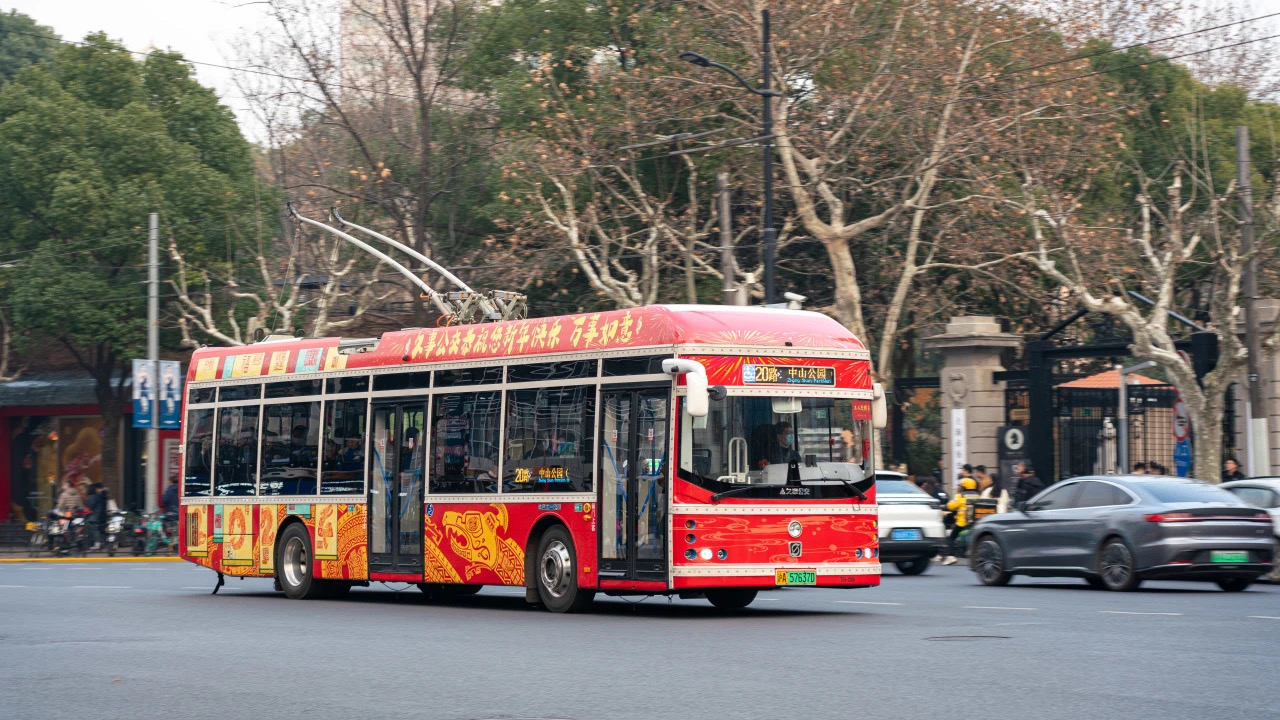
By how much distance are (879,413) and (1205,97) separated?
2437cm

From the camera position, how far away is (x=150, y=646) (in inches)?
563

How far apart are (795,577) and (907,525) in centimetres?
916

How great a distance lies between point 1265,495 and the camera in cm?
2203

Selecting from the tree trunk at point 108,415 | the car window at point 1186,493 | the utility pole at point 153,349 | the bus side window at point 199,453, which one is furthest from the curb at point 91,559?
the car window at point 1186,493

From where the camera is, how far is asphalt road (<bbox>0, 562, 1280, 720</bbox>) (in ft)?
32.4

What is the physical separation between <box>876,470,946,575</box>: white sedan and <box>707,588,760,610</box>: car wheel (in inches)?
268

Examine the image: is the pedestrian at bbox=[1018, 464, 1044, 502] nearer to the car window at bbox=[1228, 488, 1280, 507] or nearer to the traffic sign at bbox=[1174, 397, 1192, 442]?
the traffic sign at bbox=[1174, 397, 1192, 442]

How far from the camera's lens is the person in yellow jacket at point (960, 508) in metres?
28.7

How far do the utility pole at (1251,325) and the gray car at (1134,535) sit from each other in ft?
25.9

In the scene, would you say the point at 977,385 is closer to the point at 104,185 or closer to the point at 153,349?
the point at 153,349

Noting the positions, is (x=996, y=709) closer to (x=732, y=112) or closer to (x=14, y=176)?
(x=732, y=112)

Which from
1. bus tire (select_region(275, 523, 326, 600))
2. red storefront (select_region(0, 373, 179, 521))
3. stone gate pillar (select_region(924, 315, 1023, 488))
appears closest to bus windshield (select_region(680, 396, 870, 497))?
bus tire (select_region(275, 523, 326, 600))

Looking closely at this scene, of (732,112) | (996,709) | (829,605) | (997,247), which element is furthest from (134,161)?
(996,709)

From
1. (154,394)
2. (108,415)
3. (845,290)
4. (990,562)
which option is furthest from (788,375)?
(108,415)
